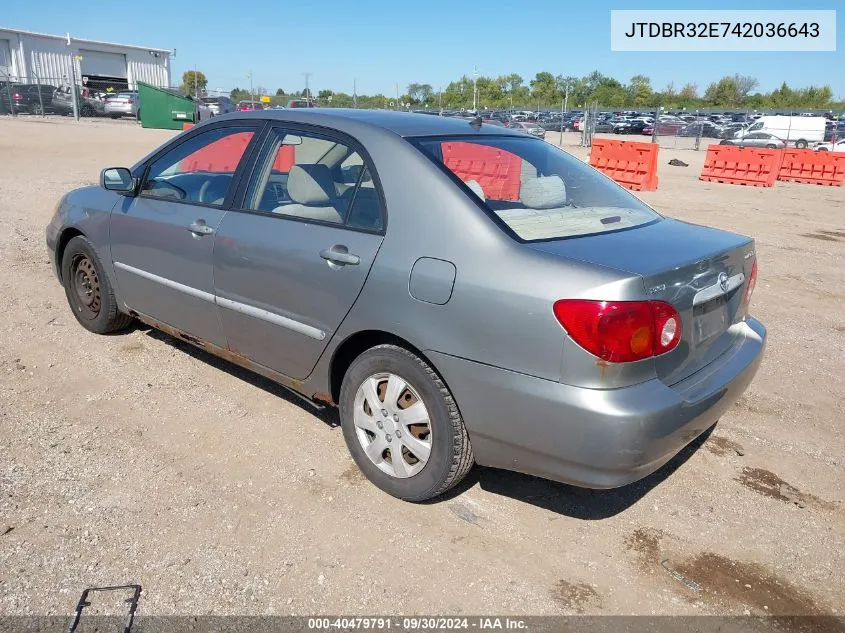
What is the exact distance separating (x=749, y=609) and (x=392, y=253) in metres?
1.93

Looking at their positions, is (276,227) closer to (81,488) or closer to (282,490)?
(282,490)

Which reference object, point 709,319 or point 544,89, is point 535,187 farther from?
point 544,89

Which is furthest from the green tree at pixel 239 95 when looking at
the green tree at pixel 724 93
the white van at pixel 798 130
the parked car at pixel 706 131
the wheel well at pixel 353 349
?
Answer: the green tree at pixel 724 93

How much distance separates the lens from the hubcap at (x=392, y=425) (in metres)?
2.85

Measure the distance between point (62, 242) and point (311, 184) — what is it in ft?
8.45

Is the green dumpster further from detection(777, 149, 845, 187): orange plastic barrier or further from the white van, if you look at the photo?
the white van

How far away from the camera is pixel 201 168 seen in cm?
422

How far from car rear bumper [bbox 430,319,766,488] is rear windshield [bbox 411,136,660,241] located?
2.03 feet

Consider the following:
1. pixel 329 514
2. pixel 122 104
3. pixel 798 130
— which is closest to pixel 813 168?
pixel 798 130

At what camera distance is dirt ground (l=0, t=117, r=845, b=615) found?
2496 mm

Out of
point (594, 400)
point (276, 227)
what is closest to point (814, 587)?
point (594, 400)

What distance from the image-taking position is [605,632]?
2.33 m

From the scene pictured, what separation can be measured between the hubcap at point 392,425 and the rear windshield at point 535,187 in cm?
85

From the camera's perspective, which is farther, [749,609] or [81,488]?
[81,488]
